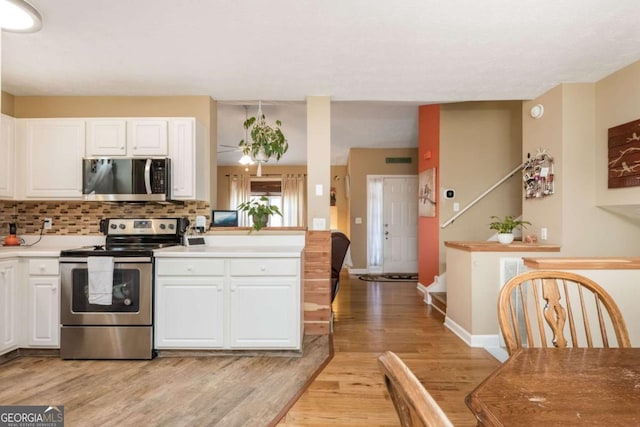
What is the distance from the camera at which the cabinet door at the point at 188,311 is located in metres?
2.66

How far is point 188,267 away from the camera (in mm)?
2664

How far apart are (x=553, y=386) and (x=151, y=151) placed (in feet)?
10.6

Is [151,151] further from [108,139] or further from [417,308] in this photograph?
[417,308]

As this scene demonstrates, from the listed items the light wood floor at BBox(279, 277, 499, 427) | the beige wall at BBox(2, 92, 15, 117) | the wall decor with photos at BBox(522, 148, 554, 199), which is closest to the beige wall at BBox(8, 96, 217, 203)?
the beige wall at BBox(2, 92, 15, 117)

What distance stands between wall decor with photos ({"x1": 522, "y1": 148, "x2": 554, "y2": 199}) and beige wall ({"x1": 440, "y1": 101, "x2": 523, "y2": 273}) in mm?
1120

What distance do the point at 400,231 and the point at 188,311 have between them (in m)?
4.92

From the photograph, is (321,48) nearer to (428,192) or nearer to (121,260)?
(121,260)

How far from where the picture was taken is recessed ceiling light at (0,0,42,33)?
1.84 metres

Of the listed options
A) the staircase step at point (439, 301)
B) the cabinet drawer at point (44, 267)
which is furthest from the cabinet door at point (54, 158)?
the staircase step at point (439, 301)

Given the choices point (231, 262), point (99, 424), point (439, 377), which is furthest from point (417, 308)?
point (99, 424)

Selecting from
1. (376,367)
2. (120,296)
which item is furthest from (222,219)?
(376,367)

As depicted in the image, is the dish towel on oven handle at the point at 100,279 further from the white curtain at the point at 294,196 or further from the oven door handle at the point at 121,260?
the white curtain at the point at 294,196

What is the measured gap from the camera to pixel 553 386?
2.84ft

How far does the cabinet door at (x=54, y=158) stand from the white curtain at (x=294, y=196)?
18.5 ft
